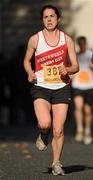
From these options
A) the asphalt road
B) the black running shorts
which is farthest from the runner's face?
the asphalt road

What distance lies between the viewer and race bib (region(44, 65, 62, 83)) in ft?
35.9

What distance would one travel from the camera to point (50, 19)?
10.8 meters

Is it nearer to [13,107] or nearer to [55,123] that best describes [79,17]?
[13,107]

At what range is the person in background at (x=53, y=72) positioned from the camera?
10883mm

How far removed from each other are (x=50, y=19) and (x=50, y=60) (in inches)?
18.8

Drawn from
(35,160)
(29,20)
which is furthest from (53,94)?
(29,20)

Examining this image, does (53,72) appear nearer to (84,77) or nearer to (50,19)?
(50,19)

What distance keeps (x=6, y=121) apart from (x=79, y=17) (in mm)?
3488

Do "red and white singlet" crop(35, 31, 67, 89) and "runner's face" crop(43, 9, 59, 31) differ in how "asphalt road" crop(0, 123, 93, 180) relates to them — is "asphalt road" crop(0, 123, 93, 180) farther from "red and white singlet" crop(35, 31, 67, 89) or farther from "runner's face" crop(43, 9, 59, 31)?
"runner's face" crop(43, 9, 59, 31)

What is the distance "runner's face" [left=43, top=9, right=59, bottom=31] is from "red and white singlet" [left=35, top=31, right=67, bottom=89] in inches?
6.0

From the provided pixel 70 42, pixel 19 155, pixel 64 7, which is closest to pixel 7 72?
pixel 64 7

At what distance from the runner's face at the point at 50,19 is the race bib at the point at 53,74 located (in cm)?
44

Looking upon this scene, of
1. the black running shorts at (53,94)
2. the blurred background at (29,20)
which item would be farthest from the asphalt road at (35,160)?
the blurred background at (29,20)

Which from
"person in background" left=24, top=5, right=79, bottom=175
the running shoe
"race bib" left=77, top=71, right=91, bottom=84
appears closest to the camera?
the running shoe
